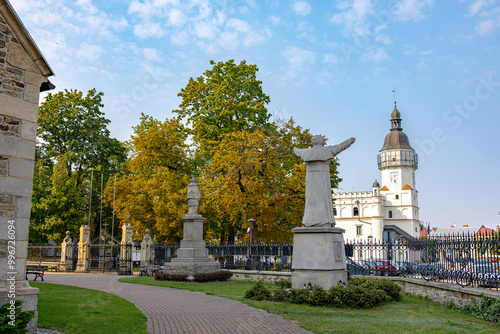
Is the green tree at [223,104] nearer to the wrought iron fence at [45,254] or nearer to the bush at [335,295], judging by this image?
the wrought iron fence at [45,254]

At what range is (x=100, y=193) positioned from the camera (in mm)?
35781

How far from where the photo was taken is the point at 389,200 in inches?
3499

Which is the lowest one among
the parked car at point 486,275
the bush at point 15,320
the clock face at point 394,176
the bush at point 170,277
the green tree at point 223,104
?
the bush at point 170,277

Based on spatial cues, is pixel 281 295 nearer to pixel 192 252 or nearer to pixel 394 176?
pixel 192 252

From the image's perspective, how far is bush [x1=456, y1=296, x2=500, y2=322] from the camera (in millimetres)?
9555

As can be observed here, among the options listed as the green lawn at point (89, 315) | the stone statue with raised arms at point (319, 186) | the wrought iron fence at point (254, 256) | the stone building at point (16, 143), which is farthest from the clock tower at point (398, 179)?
the stone building at point (16, 143)

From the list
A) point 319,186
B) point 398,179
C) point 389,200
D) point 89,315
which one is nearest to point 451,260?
point 319,186

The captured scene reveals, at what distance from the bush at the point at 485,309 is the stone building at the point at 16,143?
9.44m

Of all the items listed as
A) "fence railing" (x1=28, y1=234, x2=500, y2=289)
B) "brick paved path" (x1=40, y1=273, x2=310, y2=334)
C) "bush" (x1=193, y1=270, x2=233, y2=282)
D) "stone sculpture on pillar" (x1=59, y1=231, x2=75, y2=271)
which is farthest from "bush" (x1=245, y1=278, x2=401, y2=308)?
"stone sculpture on pillar" (x1=59, y1=231, x2=75, y2=271)

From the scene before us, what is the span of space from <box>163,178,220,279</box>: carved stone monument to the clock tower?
240 feet

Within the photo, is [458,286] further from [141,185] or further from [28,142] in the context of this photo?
[141,185]

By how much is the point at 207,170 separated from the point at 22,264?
19986 mm

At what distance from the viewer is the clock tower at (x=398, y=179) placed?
86.8 meters

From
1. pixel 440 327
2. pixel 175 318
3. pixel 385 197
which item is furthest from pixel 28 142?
pixel 385 197
